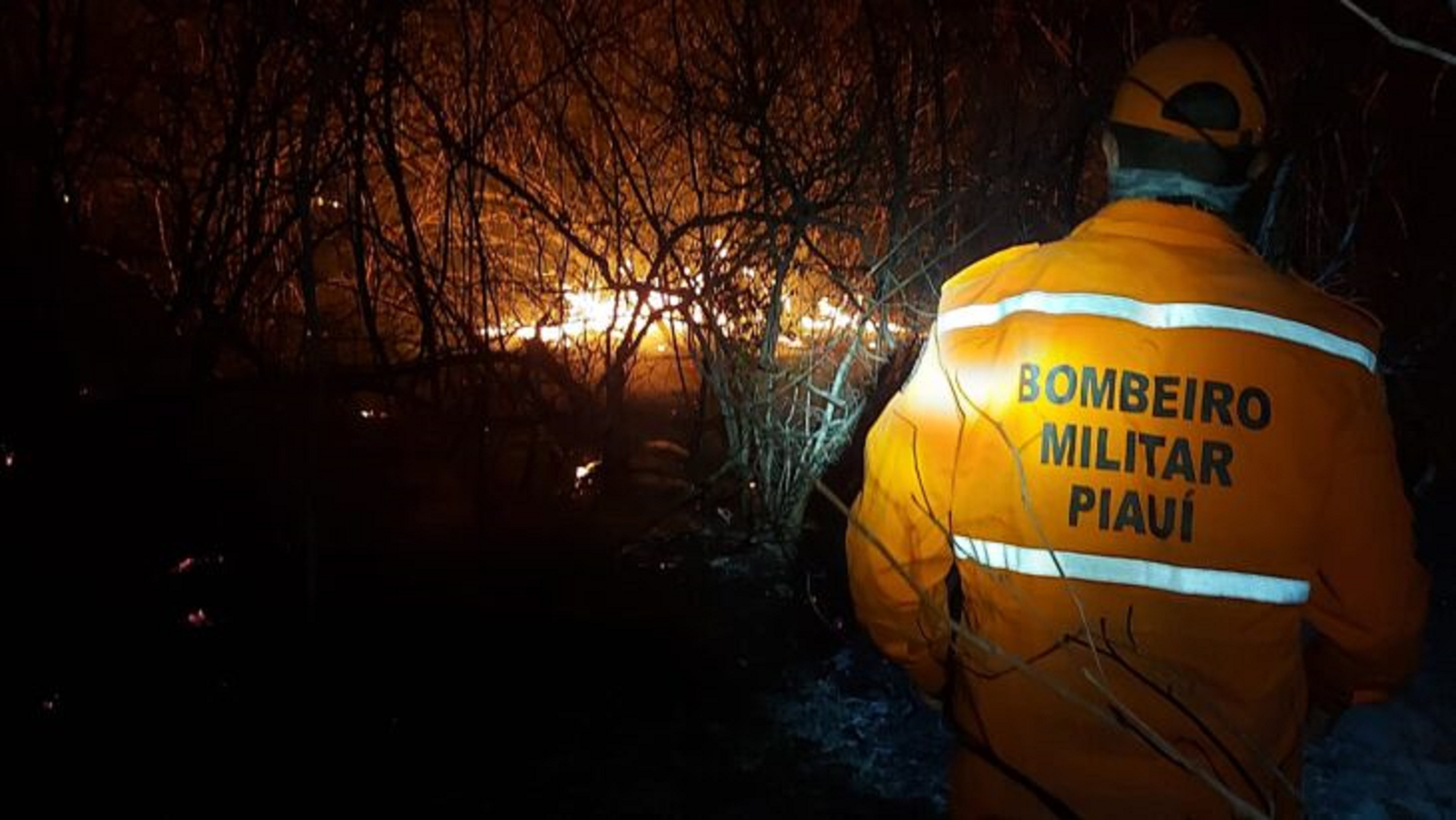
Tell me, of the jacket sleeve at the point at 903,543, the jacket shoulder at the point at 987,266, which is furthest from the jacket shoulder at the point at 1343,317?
the jacket sleeve at the point at 903,543

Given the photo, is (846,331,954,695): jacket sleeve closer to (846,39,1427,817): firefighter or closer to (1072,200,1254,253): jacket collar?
(846,39,1427,817): firefighter

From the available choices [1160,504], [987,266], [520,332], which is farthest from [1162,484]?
[520,332]

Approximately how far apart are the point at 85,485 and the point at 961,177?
179 inches

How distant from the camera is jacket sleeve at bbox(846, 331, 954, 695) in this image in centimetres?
183

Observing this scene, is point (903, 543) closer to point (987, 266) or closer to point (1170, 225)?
point (987, 266)

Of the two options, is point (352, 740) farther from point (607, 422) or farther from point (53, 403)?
point (607, 422)

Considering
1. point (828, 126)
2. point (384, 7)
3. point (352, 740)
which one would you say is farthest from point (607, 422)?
point (352, 740)

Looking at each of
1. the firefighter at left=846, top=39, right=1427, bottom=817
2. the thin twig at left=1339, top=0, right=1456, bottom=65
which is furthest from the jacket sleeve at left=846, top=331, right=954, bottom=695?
the thin twig at left=1339, top=0, right=1456, bottom=65

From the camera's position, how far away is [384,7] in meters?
5.41

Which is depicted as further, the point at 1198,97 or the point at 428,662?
the point at 428,662

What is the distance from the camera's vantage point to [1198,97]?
178 cm

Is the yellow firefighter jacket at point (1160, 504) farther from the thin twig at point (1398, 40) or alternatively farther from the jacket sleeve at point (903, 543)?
the thin twig at point (1398, 40)

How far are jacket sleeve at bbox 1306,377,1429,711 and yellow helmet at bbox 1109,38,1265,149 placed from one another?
446 mm

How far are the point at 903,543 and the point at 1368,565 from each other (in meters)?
0.70
